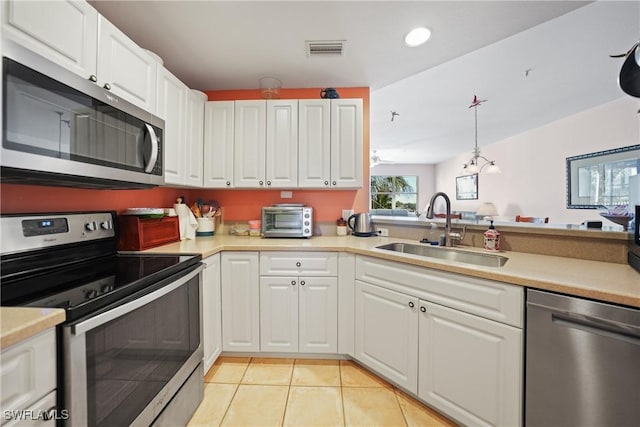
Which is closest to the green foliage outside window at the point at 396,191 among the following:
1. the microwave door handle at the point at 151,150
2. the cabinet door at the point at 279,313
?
the cabinet door at the point at 279,313

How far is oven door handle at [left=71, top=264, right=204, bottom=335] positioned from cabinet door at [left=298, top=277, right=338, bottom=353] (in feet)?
2.76

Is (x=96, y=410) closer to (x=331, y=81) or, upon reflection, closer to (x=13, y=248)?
(x=13, y=248)

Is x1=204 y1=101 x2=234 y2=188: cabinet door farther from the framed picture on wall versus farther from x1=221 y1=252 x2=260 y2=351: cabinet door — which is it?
the framed picture on wall

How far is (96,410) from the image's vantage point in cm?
83

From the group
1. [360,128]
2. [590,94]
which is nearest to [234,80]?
[360,128]

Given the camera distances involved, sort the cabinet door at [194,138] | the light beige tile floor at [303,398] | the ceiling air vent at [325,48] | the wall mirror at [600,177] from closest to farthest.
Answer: the light beige tile floor at [303,398] → the ceiling air vent at [325,48] → the cabinet door at [194,138] → the wall mirror at [600,177]

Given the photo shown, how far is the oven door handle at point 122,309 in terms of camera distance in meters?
0.76

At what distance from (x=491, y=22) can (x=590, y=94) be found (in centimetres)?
277

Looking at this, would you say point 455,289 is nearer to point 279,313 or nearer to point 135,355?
point 279,313

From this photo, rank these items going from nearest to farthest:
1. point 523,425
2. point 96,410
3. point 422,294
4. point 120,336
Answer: point 96,410 → point 120,336 → point 523,425 → point 422,294

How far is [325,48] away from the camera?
1896mm

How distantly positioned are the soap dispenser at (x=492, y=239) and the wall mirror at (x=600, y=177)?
2672 mm

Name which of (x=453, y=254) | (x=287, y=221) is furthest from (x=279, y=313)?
(x=453, y=254)

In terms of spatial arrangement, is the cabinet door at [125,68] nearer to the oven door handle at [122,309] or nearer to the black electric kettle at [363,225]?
the oven door handle at [122,309]
